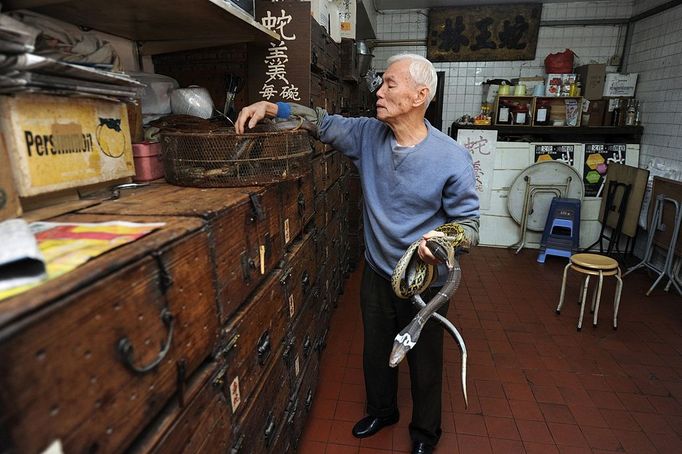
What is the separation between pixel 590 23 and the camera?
5336 millimetres

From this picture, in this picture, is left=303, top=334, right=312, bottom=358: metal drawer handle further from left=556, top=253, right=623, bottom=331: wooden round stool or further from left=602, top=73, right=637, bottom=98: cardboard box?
left=602, top=73, right=637, bottom=98: cardboard box

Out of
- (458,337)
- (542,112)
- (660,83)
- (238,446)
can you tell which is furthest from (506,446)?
(660,83)

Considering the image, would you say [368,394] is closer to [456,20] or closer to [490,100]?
[490,100]

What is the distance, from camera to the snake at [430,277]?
1158mm

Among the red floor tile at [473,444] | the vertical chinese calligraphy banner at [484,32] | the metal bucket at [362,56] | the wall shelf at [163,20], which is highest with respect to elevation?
the vertical chinese calligraphy banner at [484,32]

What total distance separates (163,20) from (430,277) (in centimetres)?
140

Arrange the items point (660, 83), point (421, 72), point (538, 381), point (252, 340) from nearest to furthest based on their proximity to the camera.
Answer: point (252, 340)
point (421, 72)
point (538, 381)
point (660, 83)

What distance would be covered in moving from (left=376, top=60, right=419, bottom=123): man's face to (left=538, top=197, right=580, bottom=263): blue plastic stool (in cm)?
383

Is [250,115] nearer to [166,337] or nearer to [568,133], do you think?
[166,337]

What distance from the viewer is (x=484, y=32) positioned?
5.56 meters

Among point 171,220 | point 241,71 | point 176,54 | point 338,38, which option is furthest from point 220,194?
point 338,38

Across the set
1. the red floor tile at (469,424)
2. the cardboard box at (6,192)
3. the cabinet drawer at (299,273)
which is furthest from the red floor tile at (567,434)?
the cardboard box at (6,192)

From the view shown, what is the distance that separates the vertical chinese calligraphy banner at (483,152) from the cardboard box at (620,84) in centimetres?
164

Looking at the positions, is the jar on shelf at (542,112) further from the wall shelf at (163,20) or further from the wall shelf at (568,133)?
the wall shelf at (163,20)
